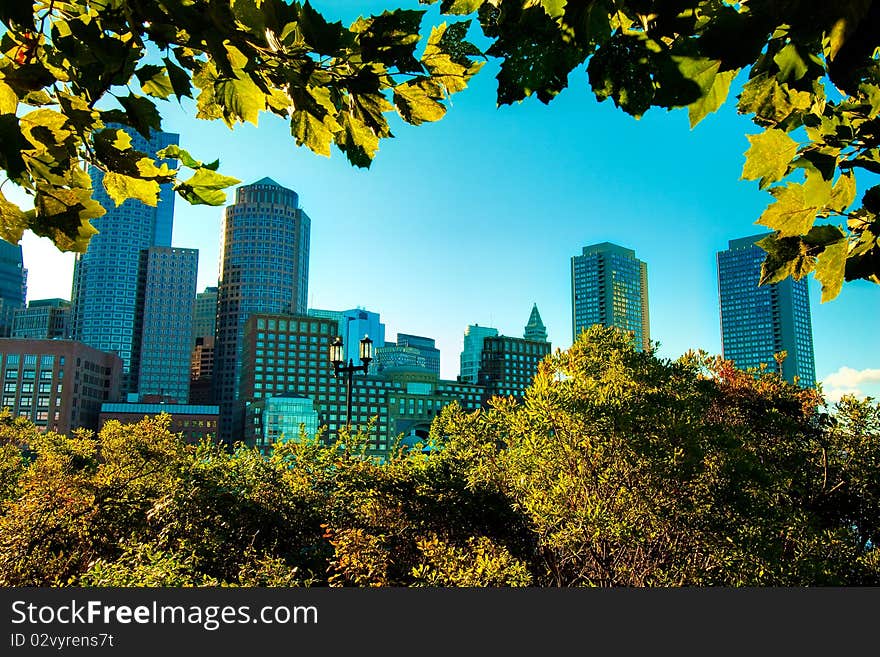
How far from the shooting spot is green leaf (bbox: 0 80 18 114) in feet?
6.39

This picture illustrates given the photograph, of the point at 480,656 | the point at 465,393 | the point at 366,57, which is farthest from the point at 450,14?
the point at 465,393

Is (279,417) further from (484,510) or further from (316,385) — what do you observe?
(484,510)

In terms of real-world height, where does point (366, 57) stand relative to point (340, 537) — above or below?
above

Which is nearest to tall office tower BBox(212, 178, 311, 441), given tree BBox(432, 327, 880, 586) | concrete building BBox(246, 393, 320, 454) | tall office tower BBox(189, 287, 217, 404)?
tall office tower BBox(189, 287, 217, 404)

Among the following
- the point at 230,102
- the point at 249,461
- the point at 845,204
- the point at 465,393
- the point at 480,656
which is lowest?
the point at 480,656

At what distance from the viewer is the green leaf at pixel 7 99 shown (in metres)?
1.95

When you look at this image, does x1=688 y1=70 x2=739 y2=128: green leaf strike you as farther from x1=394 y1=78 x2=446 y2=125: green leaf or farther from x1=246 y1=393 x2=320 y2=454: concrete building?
x1=246 y1=393 x2=320 y2=454: concrete building

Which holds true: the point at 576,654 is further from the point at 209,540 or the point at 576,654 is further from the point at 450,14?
the point at 209,540

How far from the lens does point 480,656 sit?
4824 mm

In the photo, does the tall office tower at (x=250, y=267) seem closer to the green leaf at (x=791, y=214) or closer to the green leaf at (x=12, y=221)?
the green leaf at (x=12, y=221)

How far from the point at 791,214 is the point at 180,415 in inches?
4974

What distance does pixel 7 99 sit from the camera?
1.98m

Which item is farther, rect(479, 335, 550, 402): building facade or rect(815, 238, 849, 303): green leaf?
rect(479, 335, 550, 402): building facade

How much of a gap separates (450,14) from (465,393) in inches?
6139
